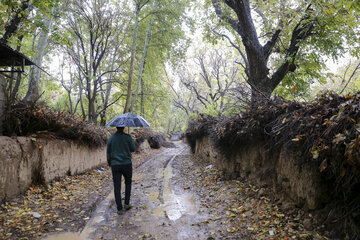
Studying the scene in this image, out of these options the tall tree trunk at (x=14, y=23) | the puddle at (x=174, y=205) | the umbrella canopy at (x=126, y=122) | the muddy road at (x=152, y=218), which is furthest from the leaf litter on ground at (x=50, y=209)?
the tall tree trunk at (x=14, y=23)

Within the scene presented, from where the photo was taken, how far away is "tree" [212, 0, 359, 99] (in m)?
7.16

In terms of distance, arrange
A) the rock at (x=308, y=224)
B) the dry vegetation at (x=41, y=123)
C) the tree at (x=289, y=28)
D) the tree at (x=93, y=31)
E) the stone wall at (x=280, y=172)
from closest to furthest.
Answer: the rock at (x=308, y=224)
the stone wall at (x=280, y=172)
the dry vegetation at (x=41, y=123)
the tree at (x=289, y=28)
the tree at (x=93, y=31)

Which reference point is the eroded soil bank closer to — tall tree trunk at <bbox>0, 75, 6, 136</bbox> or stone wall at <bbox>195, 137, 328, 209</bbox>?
stone wall at <bbox>195, 137, 328, 209</bbox>

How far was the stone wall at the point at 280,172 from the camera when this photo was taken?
12.0ft

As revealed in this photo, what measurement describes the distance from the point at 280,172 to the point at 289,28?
20.9ft

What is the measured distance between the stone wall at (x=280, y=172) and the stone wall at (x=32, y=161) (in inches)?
216

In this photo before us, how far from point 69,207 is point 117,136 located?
2.05 metres

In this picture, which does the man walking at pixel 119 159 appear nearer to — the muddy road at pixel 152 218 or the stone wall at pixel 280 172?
the muddy road at pixel 152 218

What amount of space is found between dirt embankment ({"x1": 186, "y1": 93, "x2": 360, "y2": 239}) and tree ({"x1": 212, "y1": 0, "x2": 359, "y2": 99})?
1617 mm

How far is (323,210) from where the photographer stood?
349 centimetres

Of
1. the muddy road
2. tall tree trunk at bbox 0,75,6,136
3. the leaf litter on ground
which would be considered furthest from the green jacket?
tall tree trunk at bbox 0,75,6,136

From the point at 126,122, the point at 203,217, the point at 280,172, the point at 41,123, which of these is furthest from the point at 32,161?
the point at 280,172

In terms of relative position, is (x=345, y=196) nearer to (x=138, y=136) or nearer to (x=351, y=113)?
(x=351, y=113)

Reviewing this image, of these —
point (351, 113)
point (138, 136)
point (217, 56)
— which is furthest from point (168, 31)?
point (351, 113)
